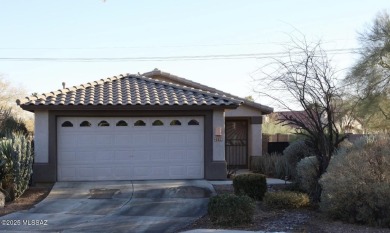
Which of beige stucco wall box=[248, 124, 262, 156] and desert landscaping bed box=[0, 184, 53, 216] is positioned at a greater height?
beige stucco wall box=[248, 124, 262, 156]

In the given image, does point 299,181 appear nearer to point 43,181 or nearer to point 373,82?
point 43,181

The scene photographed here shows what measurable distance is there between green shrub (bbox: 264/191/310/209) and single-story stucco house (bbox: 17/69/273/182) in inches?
207

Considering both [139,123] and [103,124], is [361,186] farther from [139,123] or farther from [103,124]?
[103,124]

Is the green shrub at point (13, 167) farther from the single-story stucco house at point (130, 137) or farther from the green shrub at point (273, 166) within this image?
the green shrub at point (273, 166)

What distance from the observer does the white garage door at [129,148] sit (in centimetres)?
1712

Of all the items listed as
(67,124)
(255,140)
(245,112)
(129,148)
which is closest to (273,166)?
(255,140)

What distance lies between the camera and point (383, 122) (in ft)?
74.4

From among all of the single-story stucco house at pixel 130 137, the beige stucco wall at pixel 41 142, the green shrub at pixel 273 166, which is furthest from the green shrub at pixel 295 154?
the beige stucco wall at pixel 41 142

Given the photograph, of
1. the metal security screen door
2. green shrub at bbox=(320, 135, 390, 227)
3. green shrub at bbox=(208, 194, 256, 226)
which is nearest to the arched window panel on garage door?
the metal security screen door

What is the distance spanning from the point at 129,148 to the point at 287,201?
7044 millimetres

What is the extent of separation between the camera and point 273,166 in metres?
19.8

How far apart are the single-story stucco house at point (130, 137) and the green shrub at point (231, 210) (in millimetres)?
6816

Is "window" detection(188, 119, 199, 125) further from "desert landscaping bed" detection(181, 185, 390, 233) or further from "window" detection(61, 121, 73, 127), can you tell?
"desert landscaping bed" detection(181, 185, 390, 233)

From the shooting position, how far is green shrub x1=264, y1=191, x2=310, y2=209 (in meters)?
11.9
